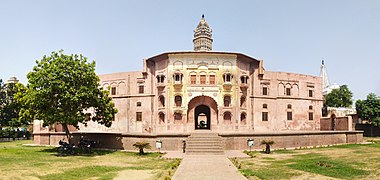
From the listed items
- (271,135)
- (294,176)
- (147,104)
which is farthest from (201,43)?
(294,176)

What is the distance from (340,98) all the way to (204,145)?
4501 cm

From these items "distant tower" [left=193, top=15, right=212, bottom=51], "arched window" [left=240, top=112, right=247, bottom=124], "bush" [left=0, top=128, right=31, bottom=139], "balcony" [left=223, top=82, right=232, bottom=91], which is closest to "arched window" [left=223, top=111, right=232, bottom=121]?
"arched window" [left=240, top=112, right=247, bottom=124]

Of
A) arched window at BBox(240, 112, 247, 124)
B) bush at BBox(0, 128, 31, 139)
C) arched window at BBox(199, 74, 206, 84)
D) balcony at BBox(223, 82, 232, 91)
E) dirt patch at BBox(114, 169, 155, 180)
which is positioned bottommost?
bush at BBox(0, 128, 31, 139)

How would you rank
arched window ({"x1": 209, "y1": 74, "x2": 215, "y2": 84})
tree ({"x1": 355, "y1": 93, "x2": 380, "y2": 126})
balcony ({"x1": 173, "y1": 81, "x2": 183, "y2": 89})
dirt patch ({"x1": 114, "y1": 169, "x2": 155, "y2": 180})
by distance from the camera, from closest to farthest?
dirt patch ({"x1": 114, "y1": 169, "x2": 155, "y2": 180}) < balcony ({"x1": 173, "y1": 81, "x2": 183, "y2": 89}) < arched window ({"x1": 209, "y1": 74, "x2": 215, "y2": 84}) < tree ({"x1": 355, "y1": 93, "x2": 380, "y2": 126})

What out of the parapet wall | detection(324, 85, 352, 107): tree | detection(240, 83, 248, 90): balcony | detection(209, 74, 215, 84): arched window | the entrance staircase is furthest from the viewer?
detection(324, 85, 352, 107): tree

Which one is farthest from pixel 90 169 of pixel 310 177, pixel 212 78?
pixel 212 78

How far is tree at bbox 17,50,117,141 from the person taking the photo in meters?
19.8

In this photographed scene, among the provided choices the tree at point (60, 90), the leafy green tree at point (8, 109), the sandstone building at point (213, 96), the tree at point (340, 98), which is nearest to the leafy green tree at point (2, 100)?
the leafy green tree at point (8, 109)

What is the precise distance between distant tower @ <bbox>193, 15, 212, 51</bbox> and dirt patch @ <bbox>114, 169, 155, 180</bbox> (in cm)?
3195

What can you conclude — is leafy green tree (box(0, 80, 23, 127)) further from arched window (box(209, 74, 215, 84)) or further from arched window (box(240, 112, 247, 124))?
arched window (box(240, 112, 247, 124))

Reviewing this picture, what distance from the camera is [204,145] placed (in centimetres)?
2055

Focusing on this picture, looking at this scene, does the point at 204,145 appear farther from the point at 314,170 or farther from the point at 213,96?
the point at 213,96

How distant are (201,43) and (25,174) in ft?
112

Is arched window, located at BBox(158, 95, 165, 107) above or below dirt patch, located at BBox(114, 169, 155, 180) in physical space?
above
